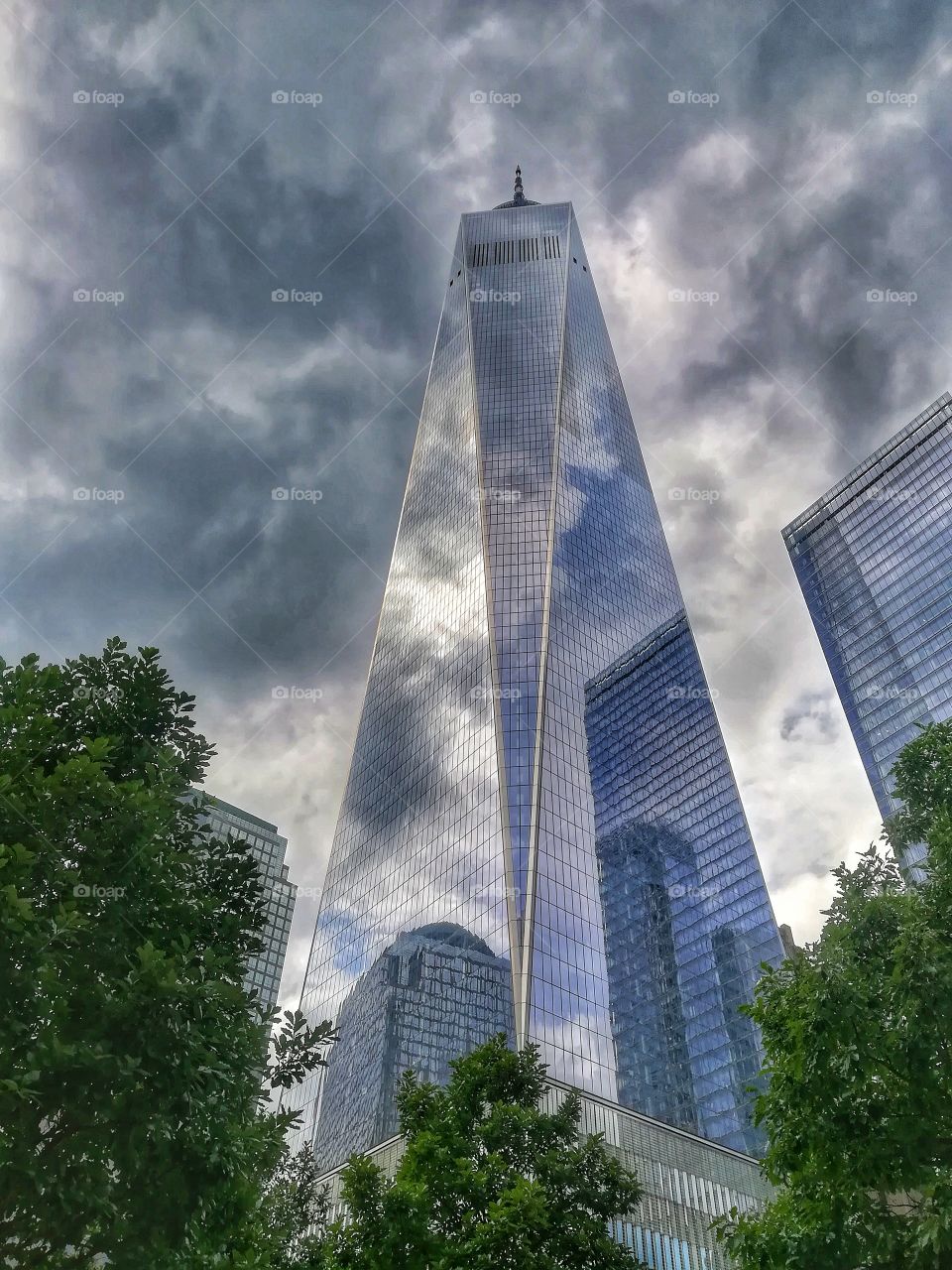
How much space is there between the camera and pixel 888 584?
121 meters

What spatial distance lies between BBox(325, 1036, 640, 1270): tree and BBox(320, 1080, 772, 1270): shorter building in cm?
2796

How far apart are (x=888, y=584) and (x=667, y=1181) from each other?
87.9m

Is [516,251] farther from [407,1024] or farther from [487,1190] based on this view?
[487,1190]

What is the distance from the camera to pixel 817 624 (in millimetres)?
134750

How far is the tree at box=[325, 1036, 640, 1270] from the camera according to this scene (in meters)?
18.8

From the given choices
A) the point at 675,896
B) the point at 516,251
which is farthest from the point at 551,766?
the point at 516,251

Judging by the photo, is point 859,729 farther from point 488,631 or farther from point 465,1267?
point 465,1267

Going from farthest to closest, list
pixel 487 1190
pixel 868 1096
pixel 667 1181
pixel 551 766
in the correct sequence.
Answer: pixel 551 766 < pixel 667 1181 < pixel 487 1190 < pixel 868 1096

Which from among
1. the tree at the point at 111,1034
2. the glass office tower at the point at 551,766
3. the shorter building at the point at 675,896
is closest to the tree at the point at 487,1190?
the tree at the point at 111,1034

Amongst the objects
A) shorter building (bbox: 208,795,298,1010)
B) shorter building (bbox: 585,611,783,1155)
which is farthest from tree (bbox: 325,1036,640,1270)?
shorter building (bbox: 208,795,298,1010)

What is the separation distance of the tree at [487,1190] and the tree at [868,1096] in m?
6.04

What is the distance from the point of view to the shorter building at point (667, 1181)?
50.9 metres

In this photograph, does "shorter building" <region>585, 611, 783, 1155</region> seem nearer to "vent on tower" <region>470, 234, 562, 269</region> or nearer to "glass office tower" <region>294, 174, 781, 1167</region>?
"glass office tower" <region>294, 174, 781, 1167</region>

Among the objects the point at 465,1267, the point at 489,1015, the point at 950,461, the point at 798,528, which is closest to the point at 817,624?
the point at 798,528
